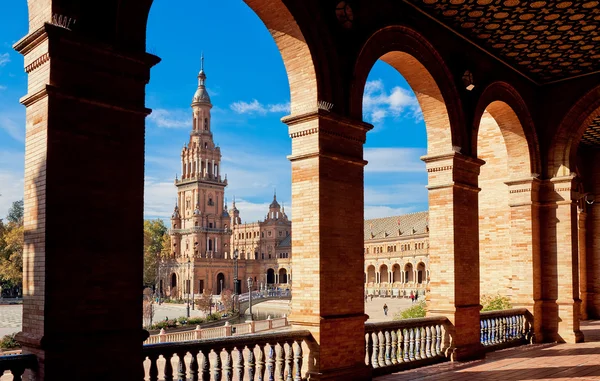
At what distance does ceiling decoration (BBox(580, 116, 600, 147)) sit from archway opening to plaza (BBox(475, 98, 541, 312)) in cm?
434

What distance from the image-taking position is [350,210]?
9336mm

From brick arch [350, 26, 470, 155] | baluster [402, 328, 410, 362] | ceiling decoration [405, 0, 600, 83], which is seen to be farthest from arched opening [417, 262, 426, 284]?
baluster [402, 328, 410, 362]

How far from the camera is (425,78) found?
11680 mm

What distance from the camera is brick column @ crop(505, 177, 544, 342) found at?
15.0 meters

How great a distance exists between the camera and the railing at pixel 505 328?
525 inches

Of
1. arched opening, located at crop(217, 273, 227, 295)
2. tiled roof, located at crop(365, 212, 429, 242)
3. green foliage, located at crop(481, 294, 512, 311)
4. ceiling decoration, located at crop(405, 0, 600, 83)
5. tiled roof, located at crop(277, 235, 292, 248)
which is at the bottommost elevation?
arched opening, located at crop(217, 273, 227, 295)

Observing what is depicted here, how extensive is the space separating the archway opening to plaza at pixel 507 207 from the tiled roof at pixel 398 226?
215 feet

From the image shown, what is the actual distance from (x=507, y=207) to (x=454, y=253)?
4818mm

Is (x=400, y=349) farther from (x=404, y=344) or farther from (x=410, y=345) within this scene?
(x=410, y=345)

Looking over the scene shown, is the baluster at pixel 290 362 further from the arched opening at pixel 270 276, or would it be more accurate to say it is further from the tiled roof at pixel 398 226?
the arched opening at pixel 270 276

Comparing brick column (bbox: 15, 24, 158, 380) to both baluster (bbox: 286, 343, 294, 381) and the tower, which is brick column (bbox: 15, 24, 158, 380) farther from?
the tower

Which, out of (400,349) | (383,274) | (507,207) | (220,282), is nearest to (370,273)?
(383,274)

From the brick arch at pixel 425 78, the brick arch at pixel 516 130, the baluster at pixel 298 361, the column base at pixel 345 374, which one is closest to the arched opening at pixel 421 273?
the brick arch at pixel 516 130

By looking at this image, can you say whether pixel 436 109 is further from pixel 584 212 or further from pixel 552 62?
pixel 584 212
